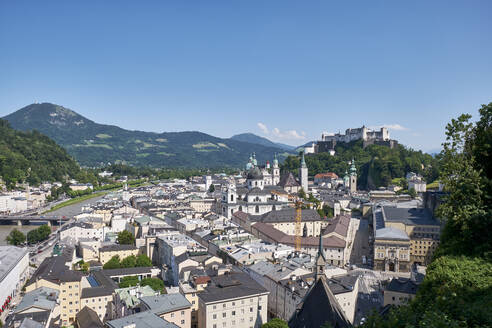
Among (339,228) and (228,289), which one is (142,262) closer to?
(228,289)

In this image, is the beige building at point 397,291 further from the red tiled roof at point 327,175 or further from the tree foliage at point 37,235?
the red tiled roof at point 327,175

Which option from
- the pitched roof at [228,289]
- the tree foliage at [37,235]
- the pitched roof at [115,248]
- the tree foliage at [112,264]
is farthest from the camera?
the tree foliage at [37,235]

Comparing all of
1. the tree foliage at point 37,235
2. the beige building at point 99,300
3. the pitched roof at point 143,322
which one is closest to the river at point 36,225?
the tree foliage at point 37,235

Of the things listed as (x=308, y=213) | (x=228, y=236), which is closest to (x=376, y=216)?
(x=308, y=213)

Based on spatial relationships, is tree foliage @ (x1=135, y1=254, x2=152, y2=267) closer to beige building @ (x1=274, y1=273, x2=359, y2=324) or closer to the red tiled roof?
beige building @ (x1=274, y1=273, x2=359, y2=324)

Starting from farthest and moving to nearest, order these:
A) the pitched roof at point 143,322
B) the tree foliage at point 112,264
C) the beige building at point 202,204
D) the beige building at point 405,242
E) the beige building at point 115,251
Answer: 1. the beige building at point 202,204
2. the beige building at point 115,251
3. the beige building at point 405,242
4. the tree foliage at point 112,264
5. the pitched roof at point 143,322

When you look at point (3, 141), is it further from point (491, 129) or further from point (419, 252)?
point (491, 129)

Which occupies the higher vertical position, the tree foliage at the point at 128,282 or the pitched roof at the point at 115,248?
the pitched roof at the point at 115,248
